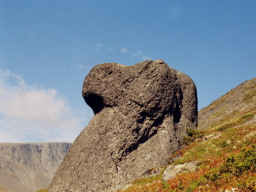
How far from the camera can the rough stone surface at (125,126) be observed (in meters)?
24.2

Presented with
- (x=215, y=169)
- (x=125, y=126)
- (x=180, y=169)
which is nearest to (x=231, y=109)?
(x=125, y=126)

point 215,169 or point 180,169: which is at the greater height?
point 180,169

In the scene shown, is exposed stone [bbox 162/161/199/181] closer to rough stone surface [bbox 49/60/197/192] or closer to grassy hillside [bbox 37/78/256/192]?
grassy hillside [bbox 37/78/256/192]

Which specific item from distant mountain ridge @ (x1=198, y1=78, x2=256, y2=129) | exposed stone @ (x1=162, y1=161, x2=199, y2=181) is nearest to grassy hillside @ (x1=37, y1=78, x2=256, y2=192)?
exposed stone @ (x1=162, y1=161, x2=199, y2=181)

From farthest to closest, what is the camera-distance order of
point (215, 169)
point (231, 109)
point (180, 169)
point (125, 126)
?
point (231, 109) < point (125, 126) < point (180, 169) < point (215, 169)

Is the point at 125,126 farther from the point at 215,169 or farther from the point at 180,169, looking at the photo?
the point at 215,169

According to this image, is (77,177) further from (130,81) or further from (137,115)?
(130,81)

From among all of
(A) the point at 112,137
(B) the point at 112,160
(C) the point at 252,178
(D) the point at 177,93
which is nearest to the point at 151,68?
(D) the point at 177,93

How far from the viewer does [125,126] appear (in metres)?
25.9

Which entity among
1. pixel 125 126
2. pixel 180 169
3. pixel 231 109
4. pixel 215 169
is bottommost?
pixel 215 169

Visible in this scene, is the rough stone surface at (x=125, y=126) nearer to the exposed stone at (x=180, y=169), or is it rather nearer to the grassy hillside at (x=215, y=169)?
the grassy hillside at (x=215, y=169)

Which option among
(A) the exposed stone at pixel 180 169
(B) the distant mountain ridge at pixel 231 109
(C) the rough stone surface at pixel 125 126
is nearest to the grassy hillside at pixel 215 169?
(A) the exposed stone at pixel 180 169

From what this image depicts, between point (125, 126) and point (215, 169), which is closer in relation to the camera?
point (215, 169)

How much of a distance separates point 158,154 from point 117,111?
21.6 feet
